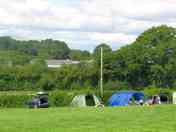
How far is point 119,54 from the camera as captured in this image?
8250 centimetres

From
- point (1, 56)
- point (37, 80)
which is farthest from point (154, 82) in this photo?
point (1, 56)

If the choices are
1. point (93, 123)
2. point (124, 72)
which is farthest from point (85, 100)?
point (124, 72)

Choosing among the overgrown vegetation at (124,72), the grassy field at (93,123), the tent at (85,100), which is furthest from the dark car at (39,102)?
the overgrown vegetation at (124,72)

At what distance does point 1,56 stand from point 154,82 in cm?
5159

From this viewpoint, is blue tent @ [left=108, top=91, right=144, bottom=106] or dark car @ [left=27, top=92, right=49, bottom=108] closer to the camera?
dark car @ [left=27, top=92, right=49, bottom=108]

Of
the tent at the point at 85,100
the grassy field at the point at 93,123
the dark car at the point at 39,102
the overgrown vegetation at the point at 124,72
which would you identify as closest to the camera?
the grassy field at the point at 93,123

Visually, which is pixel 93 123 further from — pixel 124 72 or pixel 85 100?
pixel 124 72

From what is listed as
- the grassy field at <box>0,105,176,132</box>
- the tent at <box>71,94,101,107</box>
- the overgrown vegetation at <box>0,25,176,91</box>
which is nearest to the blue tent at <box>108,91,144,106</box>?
the tent at <box>71,94,101,107</box>

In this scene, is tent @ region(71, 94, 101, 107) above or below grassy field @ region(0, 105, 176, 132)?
below

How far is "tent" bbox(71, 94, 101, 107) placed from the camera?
4619cm

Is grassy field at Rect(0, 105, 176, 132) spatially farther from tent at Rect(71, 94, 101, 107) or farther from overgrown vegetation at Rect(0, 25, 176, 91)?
overgrown vegetation at Rect(0, 25, 176, 91)

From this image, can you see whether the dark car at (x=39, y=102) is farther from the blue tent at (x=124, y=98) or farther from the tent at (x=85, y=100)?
the blue tent at (x=124, y=98)

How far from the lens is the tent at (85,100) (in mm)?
46194

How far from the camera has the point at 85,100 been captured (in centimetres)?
4641
